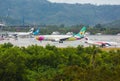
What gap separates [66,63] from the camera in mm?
37281

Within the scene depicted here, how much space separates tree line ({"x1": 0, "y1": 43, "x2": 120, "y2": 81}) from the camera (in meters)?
26.2

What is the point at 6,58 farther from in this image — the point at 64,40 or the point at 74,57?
the point at 64,40

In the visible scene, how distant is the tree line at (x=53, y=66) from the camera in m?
26.2

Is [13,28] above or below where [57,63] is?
below

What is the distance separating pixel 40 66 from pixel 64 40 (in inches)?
2692

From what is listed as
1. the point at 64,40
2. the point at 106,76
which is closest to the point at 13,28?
the point at 64,40

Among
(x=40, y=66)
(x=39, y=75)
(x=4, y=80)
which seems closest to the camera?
(x=4, y=80)

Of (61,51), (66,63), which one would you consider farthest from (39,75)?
(61,51)

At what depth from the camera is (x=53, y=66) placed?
3641 centimetres

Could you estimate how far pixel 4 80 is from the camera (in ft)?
102

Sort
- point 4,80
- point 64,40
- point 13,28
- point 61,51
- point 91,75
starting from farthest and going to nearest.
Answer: point 13,28, point 64,40, point 61,51, point 4,80, point 91,75

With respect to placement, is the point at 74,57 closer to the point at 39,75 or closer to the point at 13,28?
the point at 39,75

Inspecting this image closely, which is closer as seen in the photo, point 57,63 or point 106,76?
point 106,76

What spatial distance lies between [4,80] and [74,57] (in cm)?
874
